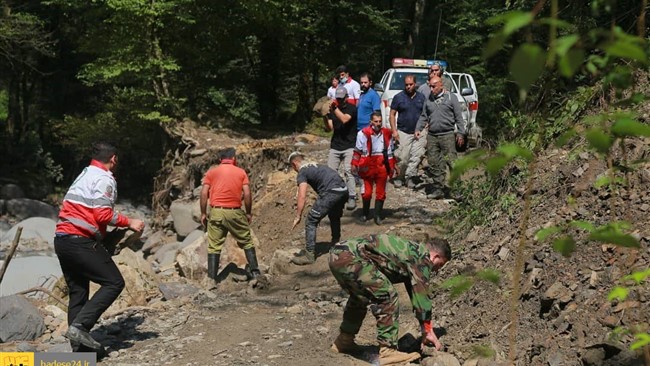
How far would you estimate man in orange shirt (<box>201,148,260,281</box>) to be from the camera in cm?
1011

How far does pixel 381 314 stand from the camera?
6262 millimetres

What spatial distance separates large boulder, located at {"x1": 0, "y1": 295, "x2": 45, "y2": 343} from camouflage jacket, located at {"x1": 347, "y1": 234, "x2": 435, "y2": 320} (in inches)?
151

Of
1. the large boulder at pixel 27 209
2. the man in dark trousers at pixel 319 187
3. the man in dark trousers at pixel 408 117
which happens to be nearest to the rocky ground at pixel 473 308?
the man in dark trousers at pixel 319 187

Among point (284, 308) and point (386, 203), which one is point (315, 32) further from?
point (284, 308)

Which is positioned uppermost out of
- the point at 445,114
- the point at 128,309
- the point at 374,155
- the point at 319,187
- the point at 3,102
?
the point at 445,114

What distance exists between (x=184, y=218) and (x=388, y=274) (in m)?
11.5

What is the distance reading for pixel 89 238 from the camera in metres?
6.69

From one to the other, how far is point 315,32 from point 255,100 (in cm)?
311

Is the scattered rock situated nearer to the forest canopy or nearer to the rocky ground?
the rocky ground

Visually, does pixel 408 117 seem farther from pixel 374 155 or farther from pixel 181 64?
pixel 181 64

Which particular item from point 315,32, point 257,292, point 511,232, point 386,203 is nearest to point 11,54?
point 315,32

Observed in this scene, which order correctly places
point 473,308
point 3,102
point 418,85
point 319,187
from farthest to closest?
point 3,102
point 418,85
point 319,187
point 473,308

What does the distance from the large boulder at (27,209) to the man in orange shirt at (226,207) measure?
53.1 ft

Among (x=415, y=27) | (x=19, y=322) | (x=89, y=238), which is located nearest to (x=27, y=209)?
(x=415, y=27)
